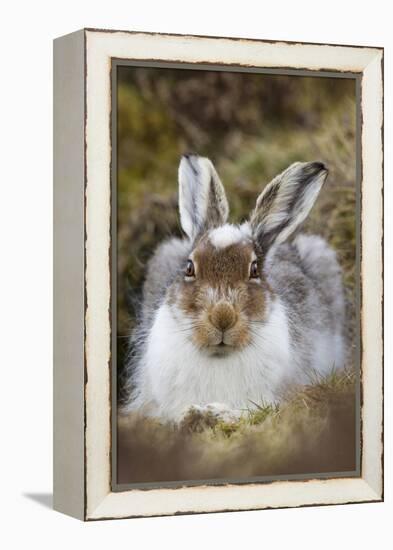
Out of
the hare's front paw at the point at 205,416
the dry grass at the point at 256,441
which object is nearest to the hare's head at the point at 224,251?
the hare's front paw at the point at 205,416

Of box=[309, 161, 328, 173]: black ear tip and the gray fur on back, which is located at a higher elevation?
box=[309, 161, 328, 173]: black ear tip

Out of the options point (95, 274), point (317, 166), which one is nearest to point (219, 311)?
point (95, 274)

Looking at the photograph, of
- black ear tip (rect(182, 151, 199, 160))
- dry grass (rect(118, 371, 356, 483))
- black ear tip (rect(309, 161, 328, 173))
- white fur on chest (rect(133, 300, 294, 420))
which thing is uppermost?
black ear tip (rect(182, 151, 199, 160))

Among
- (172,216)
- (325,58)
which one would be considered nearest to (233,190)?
(172,216)

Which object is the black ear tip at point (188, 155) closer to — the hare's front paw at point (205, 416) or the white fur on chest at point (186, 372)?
the white fur on chest at point (186, 372)

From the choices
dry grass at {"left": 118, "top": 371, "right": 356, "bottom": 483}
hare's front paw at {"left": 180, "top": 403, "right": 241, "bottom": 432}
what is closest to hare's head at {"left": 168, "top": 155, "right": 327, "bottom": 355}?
hare's front paw at {"left": 180, "top": 403, "right": 241, "bottom": 432}

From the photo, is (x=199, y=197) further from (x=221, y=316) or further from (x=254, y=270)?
(x=221, y=316)

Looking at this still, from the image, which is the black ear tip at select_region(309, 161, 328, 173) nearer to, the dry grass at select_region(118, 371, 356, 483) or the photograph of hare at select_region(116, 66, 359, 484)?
the photograph of hare at select_region(116, 66, 359, 484)
